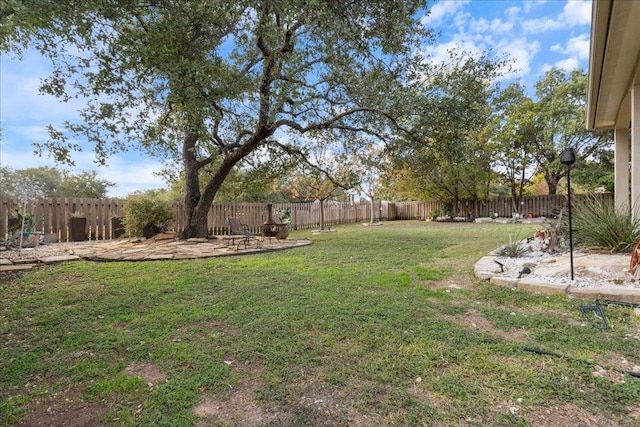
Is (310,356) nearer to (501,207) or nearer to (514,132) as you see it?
(514,132)

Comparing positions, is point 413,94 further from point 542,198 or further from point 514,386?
point 542,198

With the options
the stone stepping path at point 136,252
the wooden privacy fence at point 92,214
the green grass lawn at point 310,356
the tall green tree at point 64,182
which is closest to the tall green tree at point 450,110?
the stone stepping path at point 136,252

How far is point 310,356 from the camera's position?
2094 millimetres

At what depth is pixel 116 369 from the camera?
2.00 metres

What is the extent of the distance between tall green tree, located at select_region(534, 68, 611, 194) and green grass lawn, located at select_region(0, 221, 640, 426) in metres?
15.2

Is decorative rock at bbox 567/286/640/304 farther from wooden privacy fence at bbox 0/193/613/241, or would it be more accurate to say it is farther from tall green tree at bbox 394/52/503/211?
tall green tree at bbox 394/52/503/211

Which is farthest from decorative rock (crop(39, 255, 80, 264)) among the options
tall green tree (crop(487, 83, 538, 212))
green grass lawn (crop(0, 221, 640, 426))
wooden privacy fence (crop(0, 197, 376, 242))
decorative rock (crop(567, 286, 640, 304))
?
tall green tree (crop(487, 83, 538, 212))

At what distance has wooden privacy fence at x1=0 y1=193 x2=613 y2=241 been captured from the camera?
8.21 metres

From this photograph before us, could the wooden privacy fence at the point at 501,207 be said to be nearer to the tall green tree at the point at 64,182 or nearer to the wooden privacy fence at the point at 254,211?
the wooden privacy fence at the point at 254,211

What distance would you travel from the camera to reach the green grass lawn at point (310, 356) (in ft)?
5.16

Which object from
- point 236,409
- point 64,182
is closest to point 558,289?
point 236,409

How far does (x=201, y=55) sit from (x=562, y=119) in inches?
668

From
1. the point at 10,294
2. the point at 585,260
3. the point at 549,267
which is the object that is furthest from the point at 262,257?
the point at 585,260

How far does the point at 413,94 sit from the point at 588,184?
14560 millimetres
